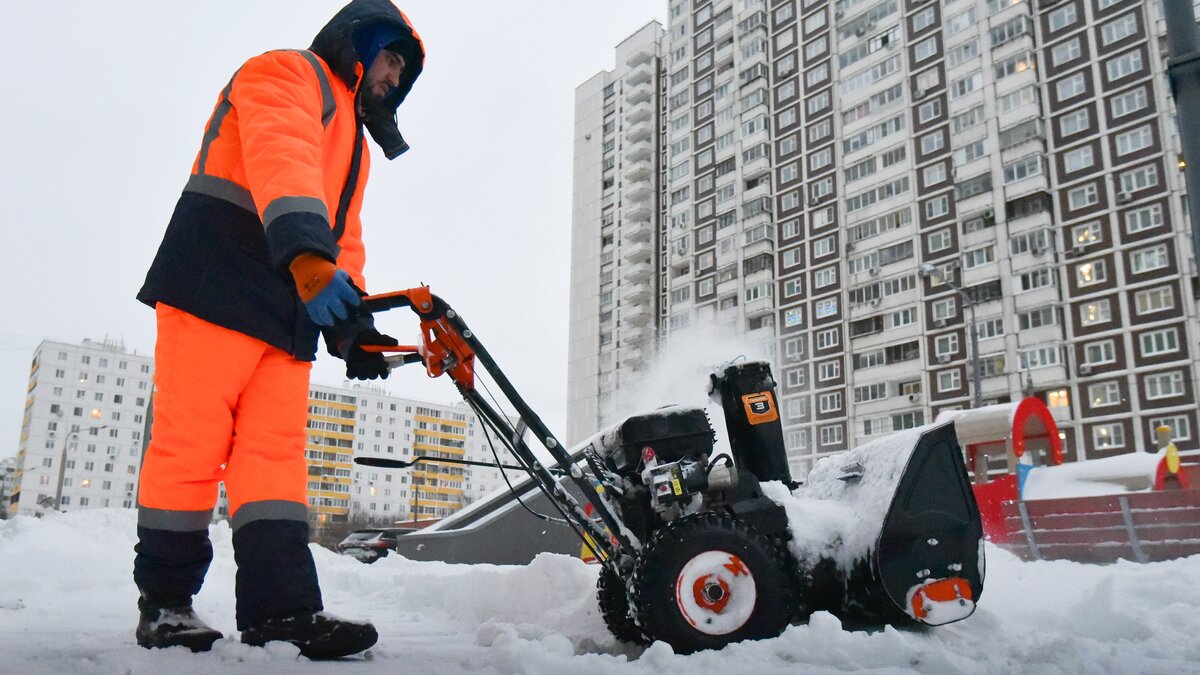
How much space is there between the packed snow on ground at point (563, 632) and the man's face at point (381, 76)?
2.05 m

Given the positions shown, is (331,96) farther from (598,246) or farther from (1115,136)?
(598,246)

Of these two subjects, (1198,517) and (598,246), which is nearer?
(1198,517)

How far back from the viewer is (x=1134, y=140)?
4075cm

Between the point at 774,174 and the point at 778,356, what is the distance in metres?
12.3

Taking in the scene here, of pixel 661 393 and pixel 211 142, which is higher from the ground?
pixel 211 142

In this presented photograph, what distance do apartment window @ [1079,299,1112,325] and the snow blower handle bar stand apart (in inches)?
1735

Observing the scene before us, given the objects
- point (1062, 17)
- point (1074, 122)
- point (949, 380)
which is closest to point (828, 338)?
point (949, 380)

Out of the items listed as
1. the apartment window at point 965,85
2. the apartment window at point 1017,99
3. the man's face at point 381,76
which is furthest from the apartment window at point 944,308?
the man's face at point 381,76

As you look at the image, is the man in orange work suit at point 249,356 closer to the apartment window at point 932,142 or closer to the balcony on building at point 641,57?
the apartment window at point 932,142

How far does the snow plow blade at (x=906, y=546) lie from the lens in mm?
3014

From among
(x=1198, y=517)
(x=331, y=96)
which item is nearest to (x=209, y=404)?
(x=331, y=96)

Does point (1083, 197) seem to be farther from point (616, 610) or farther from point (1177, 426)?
point (616, 610)

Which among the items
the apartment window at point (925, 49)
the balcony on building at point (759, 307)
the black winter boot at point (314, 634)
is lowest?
the black winter boot at point (314, 634)

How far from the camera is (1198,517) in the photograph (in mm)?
9211
